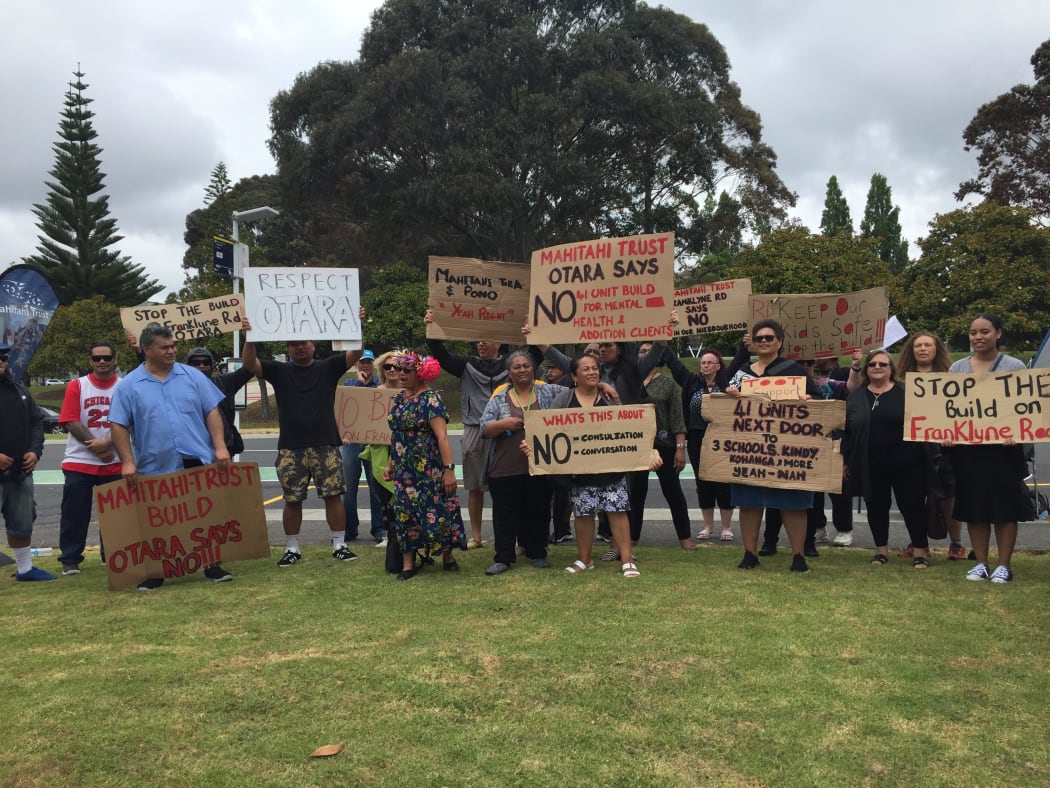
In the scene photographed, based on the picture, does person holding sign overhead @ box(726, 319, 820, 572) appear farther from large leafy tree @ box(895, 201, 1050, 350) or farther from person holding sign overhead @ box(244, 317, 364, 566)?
large leafy tree @ box(895, 201, 1050, 350)

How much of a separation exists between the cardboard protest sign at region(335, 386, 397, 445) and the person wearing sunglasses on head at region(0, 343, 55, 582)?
8.50 feet

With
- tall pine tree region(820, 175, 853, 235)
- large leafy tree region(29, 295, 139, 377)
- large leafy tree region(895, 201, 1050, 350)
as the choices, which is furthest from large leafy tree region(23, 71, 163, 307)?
tall pine tree region(820, 175, 853, 235)

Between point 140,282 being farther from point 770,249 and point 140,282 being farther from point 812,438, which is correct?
point 812,438

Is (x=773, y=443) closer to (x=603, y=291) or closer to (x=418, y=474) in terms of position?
(x=603, y=291)

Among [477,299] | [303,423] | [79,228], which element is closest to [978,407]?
[477,299]

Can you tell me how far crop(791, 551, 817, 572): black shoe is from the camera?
20.9 feet

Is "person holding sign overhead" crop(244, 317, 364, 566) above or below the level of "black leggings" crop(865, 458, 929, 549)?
above

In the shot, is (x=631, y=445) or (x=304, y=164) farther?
(x=304, y=164)

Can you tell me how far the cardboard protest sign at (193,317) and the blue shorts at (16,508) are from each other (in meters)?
1.59

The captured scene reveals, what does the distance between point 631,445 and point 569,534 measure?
2.36m

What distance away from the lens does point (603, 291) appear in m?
6.80

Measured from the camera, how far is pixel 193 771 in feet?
10.7

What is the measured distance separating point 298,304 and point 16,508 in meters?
2.76

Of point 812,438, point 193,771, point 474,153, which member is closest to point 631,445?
point 812,438
